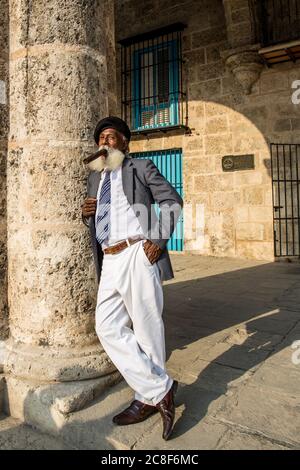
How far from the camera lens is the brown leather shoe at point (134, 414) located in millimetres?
1944

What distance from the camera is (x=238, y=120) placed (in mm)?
8359

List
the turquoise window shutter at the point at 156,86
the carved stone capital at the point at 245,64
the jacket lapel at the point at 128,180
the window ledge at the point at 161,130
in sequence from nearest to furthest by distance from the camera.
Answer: the jacket lapel at the point at 128,180, the carved stone capital at the point at 245,64, the window ledge at the point at 161,130, the turquoise window shutter at the point at 156,86

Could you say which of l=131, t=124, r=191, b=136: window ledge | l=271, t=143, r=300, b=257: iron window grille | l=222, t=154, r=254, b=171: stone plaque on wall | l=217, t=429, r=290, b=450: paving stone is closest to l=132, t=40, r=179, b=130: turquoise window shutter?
l=131, t=124, r=191, b=136: window ledge

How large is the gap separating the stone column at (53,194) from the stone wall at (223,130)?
645 centimetres

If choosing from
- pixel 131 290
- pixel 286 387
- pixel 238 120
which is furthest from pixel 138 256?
pixel 238 120

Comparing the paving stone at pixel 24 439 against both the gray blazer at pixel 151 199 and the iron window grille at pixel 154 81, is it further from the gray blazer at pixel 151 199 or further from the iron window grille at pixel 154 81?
the iron window grille at pixel 154 81

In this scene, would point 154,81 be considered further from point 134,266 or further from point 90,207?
point 134,266

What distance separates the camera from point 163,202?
2006 mm

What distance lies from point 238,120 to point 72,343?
735cm

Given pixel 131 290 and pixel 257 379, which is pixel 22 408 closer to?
pixel 131 290

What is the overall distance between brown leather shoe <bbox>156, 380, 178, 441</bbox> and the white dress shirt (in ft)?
2.88

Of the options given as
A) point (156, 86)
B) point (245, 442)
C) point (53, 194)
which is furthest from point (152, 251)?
point (156, 86)

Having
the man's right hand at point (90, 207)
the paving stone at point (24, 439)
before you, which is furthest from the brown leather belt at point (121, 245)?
the paving stone at point (24, 439)

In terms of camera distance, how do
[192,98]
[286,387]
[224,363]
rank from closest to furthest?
[286,387], [224,363], [192,98]
